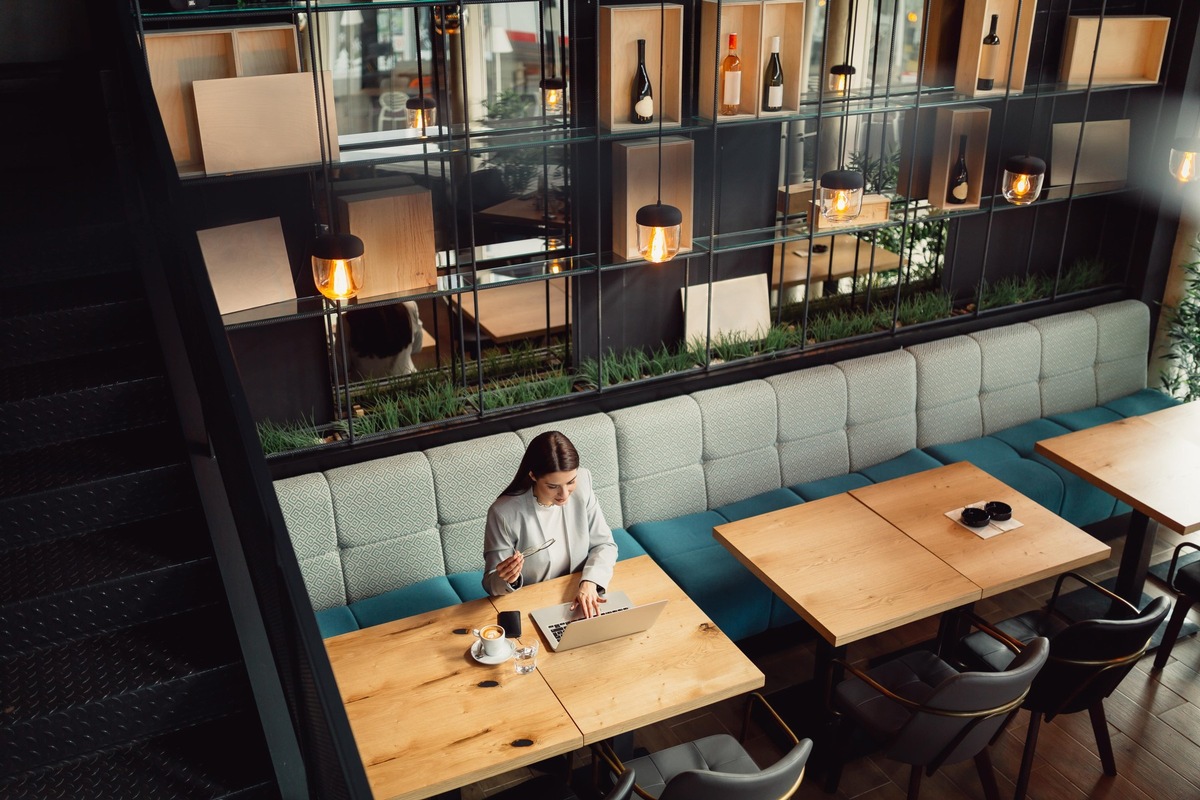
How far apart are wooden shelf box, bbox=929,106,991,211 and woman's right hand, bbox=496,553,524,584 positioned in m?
3.13

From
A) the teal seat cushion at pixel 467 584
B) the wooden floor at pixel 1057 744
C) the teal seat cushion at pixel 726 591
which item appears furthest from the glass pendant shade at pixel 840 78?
the teal seat cushion at pixel 467 584

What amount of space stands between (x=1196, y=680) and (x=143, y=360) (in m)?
4.15

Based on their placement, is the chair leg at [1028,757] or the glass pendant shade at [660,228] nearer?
the chair leg at [1028,757]

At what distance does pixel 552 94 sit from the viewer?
14.2ft

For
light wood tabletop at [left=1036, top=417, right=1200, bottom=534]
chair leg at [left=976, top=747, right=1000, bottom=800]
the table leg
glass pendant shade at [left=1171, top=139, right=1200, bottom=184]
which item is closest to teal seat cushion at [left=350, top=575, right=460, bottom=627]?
chair leg at [left=976, top=747, right=1000, bottom=800]

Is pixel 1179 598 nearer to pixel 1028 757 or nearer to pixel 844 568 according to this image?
pixel 1028 757

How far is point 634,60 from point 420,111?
2.91 feet

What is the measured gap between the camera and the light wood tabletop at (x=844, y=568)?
3.53 m

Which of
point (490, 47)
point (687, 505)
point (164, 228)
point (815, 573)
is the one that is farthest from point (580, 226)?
point (164, 228)

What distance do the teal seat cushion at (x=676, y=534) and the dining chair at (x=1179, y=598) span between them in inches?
72.5

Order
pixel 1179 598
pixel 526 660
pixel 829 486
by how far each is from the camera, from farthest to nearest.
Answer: pixel 829 486
pixel 1179 598
pixel 526 660

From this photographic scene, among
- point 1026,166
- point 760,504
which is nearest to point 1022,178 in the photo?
point 1026,166

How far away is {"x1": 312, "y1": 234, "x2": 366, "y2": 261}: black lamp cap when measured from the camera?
3.29m

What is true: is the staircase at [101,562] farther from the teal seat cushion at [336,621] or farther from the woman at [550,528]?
the teal seat cushion at [336,621]
